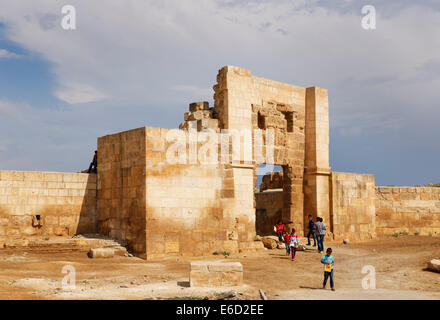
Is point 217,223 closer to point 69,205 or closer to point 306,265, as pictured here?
point 306,265

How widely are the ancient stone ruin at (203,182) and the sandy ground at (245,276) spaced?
0.97 metres

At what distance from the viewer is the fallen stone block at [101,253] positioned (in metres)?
12.6

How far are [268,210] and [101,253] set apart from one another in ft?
30.7

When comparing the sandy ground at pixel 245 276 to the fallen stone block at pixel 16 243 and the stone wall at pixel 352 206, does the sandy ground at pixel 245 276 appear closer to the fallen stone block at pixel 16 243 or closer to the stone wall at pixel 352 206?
the fallen stone block at pixel 16 243

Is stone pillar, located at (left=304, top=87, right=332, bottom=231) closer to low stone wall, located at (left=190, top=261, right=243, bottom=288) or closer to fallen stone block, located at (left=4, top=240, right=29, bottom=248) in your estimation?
low stone wall, located at (left=190, top=261, right=243, bottom=288)

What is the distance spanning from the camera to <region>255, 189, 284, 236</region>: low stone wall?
2012 cm

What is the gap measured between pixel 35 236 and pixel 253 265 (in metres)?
5.93

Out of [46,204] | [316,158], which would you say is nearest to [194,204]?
[46,204]

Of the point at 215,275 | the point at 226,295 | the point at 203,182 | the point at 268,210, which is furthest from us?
the point at 268,210

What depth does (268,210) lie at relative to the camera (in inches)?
811

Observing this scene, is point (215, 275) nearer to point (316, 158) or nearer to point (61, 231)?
point (61, 231)
